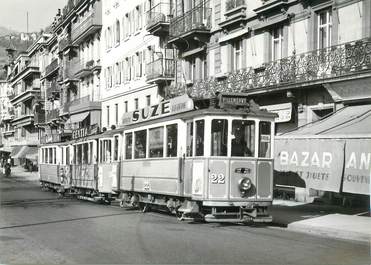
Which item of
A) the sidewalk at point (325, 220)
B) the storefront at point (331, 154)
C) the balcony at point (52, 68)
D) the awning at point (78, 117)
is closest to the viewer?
the sidewalk at point (325, 220)

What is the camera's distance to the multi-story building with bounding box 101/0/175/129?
36.4 metres

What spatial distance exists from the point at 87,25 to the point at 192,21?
2334 centimetres

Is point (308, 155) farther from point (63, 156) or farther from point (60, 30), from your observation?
point (60, 30)

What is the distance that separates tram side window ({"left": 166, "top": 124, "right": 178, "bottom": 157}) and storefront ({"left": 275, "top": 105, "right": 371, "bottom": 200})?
3765 mm

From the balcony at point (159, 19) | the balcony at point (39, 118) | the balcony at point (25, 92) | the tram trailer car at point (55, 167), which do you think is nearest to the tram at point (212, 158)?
the tram trailer car at point (55, 167)

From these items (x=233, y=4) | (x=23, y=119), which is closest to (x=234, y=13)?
(x=233, y=4)

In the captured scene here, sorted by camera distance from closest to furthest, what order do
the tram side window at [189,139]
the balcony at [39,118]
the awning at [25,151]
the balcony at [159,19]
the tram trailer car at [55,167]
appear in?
the tram side window at [189,139] → the tram trailer car at [55,167] → the balcony at [159,19] → the awning at [25,151] → the balcony at [39,118]

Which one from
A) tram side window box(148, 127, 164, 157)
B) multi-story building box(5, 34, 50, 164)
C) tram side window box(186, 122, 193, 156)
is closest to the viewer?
tram side window box(186, 122, 193, 156)

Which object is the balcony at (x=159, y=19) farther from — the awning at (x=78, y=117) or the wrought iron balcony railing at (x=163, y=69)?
the awning at (x=78, y=117)

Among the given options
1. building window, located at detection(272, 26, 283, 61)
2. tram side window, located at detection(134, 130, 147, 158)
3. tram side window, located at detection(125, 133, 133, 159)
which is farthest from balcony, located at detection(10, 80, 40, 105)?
tram side window, located at detection(134, 130, 147, 158)

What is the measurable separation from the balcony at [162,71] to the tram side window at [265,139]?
2031 cm

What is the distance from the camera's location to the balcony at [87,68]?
170ft

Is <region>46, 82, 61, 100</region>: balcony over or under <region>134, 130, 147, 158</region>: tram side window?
over

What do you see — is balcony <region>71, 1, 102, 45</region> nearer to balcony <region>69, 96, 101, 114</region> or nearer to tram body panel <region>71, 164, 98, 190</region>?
balcony <region>69, 96, 101, 114</region>
